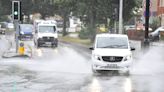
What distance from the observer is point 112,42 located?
72.6 ft

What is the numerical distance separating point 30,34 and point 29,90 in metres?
53.4

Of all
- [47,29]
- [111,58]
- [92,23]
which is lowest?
[111,58]

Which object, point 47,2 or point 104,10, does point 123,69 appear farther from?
point 47,2

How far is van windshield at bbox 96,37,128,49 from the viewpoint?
2195cm

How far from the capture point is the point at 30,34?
68.9m

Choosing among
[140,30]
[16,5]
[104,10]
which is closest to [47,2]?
[140,30]

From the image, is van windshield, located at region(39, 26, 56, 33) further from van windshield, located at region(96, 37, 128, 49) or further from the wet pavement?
van windshield, located at region(96, 37, 128, 49)

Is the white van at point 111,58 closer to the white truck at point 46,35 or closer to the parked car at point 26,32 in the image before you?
the white truck at point 46,35

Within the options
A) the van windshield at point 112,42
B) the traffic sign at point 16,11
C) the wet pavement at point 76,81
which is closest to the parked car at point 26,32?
the traffic sign at point 16,11

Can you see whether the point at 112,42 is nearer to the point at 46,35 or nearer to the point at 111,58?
the point at 111,58

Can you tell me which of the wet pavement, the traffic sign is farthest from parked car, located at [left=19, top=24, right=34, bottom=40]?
the wet pavement

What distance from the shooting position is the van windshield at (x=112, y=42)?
864 inches

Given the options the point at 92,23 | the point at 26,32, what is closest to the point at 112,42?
the point at 92,23

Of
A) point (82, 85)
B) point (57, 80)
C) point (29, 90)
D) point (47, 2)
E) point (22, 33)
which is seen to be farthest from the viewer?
point (47, 2)
